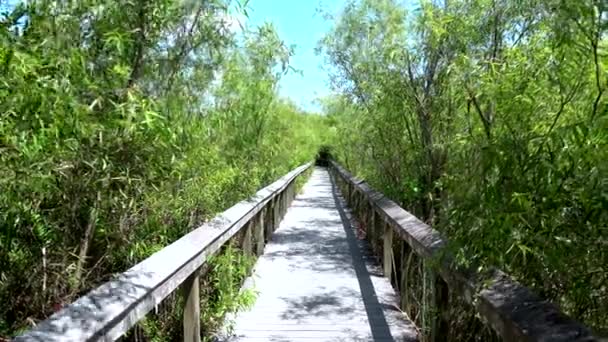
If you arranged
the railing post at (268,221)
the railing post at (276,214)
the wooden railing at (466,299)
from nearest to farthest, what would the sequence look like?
the wooden railing at (466,299) < the railing post at (268,221) < the railing post at (276,214)

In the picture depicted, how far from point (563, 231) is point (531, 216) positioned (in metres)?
0.10

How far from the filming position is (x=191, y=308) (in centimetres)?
283

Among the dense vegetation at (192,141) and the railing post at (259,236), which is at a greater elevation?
the dense vegetation at (192,141)

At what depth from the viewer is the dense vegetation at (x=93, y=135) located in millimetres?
1828

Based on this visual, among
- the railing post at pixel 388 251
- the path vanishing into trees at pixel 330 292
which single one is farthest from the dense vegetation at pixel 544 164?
the railing post at pixel 388 251

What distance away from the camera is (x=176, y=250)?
2613 millimetres

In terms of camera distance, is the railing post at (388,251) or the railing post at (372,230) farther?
the railing post at (372,230)

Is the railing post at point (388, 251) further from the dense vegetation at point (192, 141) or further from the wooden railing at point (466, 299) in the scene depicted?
the dense vegetation at point (192, 141)

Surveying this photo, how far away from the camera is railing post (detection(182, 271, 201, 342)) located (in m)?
2.79

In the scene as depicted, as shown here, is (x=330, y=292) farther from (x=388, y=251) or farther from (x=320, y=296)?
(x=388, y=251)

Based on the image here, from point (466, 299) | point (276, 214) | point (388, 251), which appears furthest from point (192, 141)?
point (276, 214)

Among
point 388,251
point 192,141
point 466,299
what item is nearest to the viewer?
point 466,299

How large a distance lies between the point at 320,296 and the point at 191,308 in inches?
72.6

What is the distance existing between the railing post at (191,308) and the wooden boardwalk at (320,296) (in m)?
0.65
